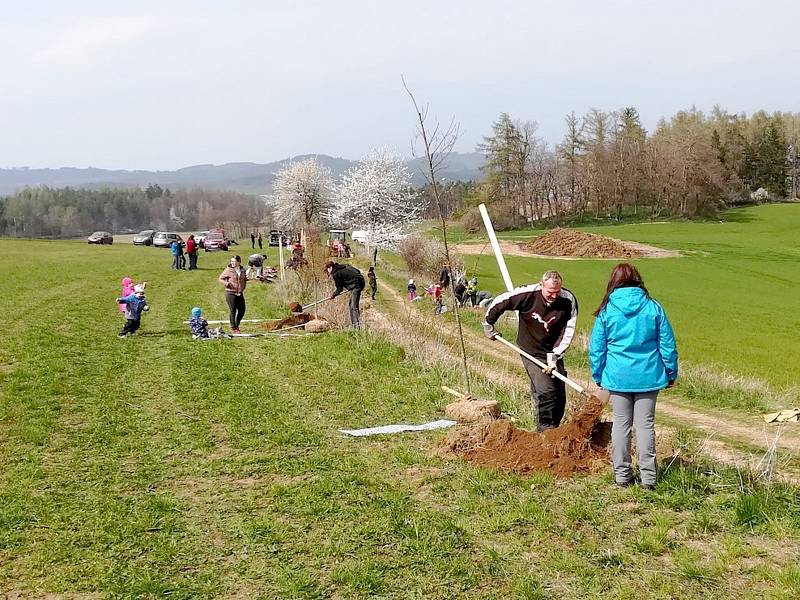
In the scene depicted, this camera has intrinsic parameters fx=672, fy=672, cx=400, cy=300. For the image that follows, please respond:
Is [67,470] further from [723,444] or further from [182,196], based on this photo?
→ [182,196]

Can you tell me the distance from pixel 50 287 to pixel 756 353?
783 inches

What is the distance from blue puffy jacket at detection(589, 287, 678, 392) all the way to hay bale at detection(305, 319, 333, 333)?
9115 mm

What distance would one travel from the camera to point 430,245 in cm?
3534

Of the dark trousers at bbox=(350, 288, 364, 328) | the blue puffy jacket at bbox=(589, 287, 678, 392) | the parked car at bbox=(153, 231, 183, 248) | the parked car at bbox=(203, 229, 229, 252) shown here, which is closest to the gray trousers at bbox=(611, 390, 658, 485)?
the blue puffy jacket at bbox=(589, 287, 678, 392)

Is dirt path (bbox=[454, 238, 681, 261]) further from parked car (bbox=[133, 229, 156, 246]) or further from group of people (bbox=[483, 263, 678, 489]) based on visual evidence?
group of people (bbox=[483, 263, 678, 489])

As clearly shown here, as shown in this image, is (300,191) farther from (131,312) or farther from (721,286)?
(131,312)

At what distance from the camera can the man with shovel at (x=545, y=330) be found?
→ 6.69 meters

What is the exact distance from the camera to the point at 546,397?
22.2ft

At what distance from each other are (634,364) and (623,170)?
3145 inches

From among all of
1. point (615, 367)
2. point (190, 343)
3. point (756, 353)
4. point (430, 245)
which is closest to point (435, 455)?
point (615, 367)

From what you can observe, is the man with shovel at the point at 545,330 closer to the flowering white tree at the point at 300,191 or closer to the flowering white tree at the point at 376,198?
the flowering white tree at the point at 376,198

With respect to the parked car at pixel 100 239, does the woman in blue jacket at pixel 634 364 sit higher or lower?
lower

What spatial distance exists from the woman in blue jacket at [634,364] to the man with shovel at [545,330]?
47.9 inches

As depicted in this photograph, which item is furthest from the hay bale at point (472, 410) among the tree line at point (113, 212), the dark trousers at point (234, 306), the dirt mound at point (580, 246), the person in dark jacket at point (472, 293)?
the tree line at point (113, 212)
